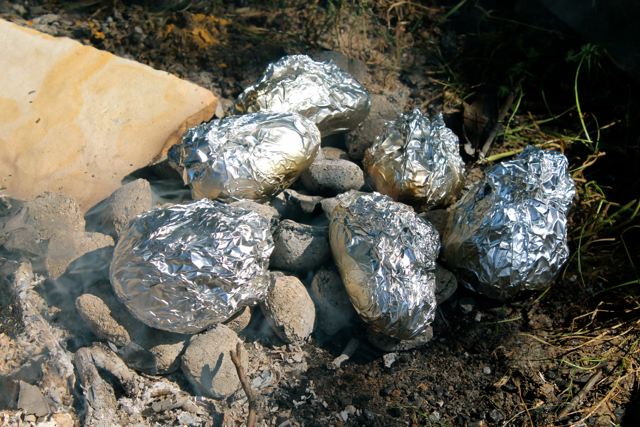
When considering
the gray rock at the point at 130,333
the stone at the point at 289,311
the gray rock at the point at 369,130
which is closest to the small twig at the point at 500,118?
the gray rock at the point at 369,130

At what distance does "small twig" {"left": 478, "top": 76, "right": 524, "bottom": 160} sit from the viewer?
2.66m

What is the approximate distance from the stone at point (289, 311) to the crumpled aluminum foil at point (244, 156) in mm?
463

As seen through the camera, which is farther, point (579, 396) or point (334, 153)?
point (334, 153)

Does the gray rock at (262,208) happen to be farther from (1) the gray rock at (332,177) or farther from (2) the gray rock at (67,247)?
(2) the gray rock at (67,247)

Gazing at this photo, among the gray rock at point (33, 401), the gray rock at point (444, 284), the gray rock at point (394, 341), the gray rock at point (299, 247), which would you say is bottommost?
the gray rock at point (394, 341)

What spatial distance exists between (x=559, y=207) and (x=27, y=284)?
2310 millimetres

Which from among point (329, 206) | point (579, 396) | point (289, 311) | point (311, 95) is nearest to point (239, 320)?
point (289, 311)

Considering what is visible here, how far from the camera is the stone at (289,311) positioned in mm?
1738

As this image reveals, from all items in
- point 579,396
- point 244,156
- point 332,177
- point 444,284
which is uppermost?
point 244,156

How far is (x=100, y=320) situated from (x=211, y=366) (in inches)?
18.1

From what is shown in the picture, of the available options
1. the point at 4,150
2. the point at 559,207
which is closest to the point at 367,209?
the point at 559,207

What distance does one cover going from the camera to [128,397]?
1599 mm

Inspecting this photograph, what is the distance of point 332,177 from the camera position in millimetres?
2090

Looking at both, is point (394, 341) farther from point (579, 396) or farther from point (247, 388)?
point (579, 396)
